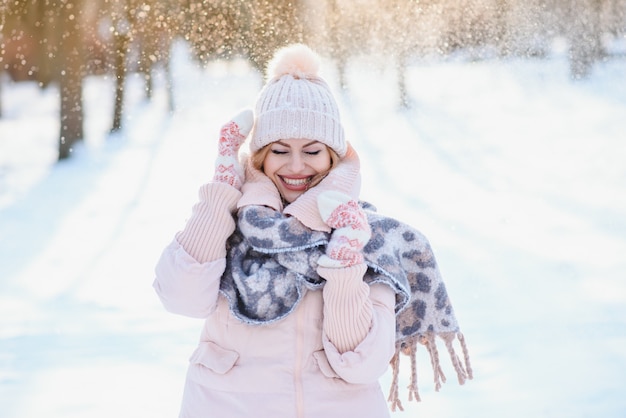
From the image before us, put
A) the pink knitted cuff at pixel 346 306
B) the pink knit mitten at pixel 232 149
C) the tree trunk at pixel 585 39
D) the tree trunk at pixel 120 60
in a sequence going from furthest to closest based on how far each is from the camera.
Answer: the tree trunk at pixel 585 39 < the tree trunk at pixel 120 60 < the pink knit mitten at pixel 232 149 < the pink knitted cuff at pixel 346 306

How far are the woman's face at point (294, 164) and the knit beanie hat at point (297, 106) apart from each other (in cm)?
3

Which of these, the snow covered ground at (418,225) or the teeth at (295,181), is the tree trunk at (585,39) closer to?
the snow covered ground at (418,225)

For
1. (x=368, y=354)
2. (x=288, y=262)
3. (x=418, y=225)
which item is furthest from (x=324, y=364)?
(x=418, y=225)

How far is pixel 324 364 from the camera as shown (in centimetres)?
155

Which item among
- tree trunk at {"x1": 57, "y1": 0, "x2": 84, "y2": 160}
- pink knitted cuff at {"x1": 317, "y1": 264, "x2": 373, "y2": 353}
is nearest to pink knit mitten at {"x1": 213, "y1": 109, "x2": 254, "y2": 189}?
pink knitted cuff at {"x1": 317, "y1": 264, "x2": 373, "y2": 353}

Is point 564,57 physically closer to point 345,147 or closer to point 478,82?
point 478,82

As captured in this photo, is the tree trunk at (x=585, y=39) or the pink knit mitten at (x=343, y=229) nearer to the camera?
the pink knit mitten at (x=343, y=229)

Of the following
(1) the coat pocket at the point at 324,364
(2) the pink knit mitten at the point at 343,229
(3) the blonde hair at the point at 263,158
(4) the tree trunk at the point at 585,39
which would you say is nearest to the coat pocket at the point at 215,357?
(1) the coat pocket at the point at 324,364

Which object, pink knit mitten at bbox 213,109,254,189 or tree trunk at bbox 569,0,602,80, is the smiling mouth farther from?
tree trunk at bbox 569,0,602,80

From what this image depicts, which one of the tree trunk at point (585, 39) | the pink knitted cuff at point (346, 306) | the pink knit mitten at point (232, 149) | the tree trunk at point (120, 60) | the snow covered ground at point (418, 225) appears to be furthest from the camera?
the tree trunk at point (585, 39)

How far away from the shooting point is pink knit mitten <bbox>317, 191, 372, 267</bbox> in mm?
1499

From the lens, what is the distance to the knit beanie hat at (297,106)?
166 cm

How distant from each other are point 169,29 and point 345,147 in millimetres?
5851

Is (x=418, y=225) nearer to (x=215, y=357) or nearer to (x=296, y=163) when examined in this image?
(x=296, y=163)
